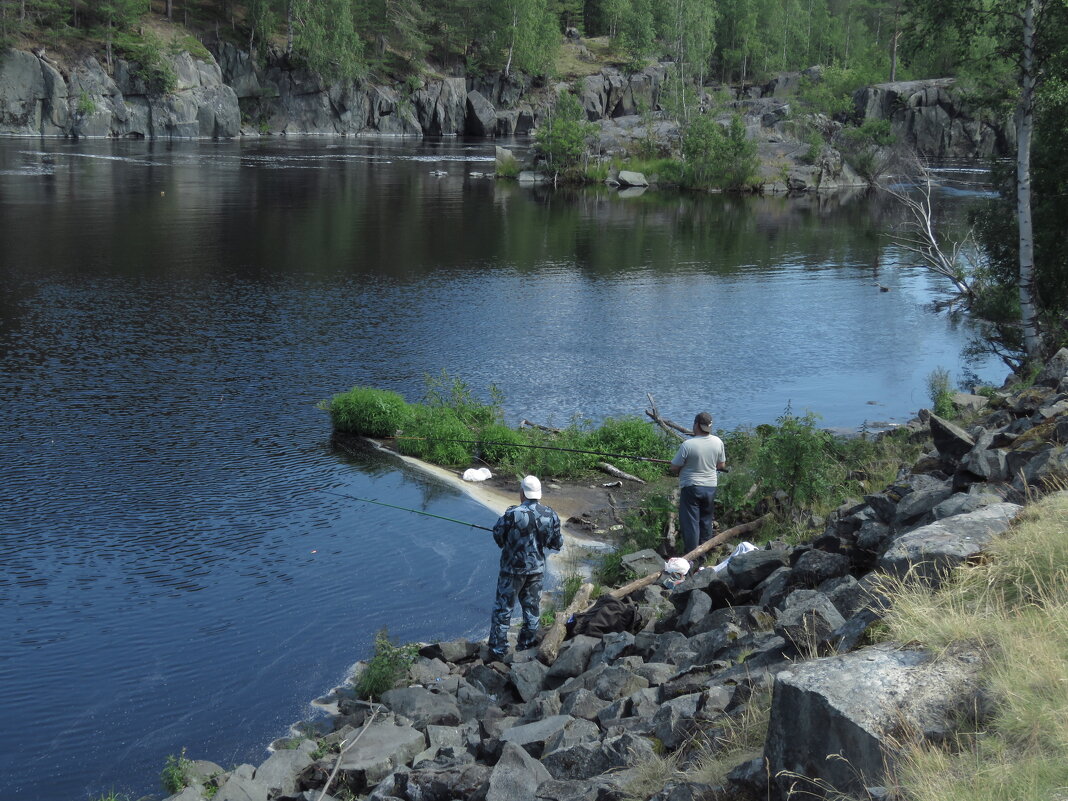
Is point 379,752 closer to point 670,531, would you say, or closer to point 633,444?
point 670,531

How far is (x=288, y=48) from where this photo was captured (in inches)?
4606

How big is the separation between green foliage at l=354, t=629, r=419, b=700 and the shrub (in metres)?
8.97

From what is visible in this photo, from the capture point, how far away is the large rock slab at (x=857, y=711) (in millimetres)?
6191

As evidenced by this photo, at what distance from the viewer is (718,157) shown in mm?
82625

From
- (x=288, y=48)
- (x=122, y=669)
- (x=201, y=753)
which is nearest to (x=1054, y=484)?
(x=201, y=753)

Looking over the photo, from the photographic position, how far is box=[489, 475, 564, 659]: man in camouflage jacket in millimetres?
13336

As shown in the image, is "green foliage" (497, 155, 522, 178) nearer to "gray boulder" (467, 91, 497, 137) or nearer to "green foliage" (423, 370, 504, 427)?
"gray boulder" (467, 91, 497, 137)

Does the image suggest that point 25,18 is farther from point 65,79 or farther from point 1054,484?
point 1054,484

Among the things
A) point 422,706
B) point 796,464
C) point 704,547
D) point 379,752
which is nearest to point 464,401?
point 796,464

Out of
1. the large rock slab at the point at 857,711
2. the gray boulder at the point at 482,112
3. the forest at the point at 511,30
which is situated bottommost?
the large rock slab at the point at 857,711

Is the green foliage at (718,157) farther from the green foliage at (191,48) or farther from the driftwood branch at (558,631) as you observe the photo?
the driftwood branch at (558,631)

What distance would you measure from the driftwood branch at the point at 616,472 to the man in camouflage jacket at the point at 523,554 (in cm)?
825

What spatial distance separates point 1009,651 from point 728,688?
2.57m

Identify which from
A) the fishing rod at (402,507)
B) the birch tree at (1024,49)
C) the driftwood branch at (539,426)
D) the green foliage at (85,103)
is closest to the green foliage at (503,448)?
the driftwood branch at (539,426)
